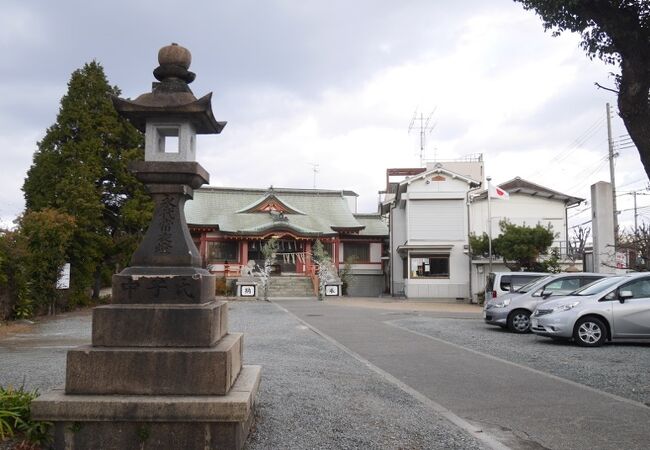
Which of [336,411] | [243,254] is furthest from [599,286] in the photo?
[243,254]

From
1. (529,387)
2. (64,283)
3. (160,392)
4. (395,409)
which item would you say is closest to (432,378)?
(529,387)

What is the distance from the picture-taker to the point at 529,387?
307 inches

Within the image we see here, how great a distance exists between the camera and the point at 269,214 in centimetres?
3975

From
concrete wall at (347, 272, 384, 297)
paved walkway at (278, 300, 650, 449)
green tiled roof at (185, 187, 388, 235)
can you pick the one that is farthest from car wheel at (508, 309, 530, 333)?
concrete wall at (347, 272, 384, 297)

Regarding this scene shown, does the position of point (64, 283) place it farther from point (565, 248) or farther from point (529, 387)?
point (565, 248)

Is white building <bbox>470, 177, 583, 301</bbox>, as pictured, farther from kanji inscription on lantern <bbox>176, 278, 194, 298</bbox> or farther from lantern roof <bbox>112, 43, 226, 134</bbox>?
kanji inscription on lantern <bbox>176, 278, 194, 298</bbox>

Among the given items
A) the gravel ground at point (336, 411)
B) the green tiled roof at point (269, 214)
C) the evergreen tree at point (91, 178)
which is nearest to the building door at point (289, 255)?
the green tiled roof at point (269, 214)

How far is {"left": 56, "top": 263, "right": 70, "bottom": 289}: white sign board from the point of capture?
63.5ft

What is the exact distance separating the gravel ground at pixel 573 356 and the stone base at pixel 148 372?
535cm

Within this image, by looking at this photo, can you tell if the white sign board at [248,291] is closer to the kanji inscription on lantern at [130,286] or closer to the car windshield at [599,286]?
the car windshield at [599,286]

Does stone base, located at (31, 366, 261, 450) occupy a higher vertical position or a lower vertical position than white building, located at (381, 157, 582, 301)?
lower

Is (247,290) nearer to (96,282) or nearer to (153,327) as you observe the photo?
(96,282)

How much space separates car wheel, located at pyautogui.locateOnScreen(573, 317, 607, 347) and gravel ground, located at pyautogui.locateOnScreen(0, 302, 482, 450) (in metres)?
5.12

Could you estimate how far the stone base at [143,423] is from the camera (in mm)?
4574
